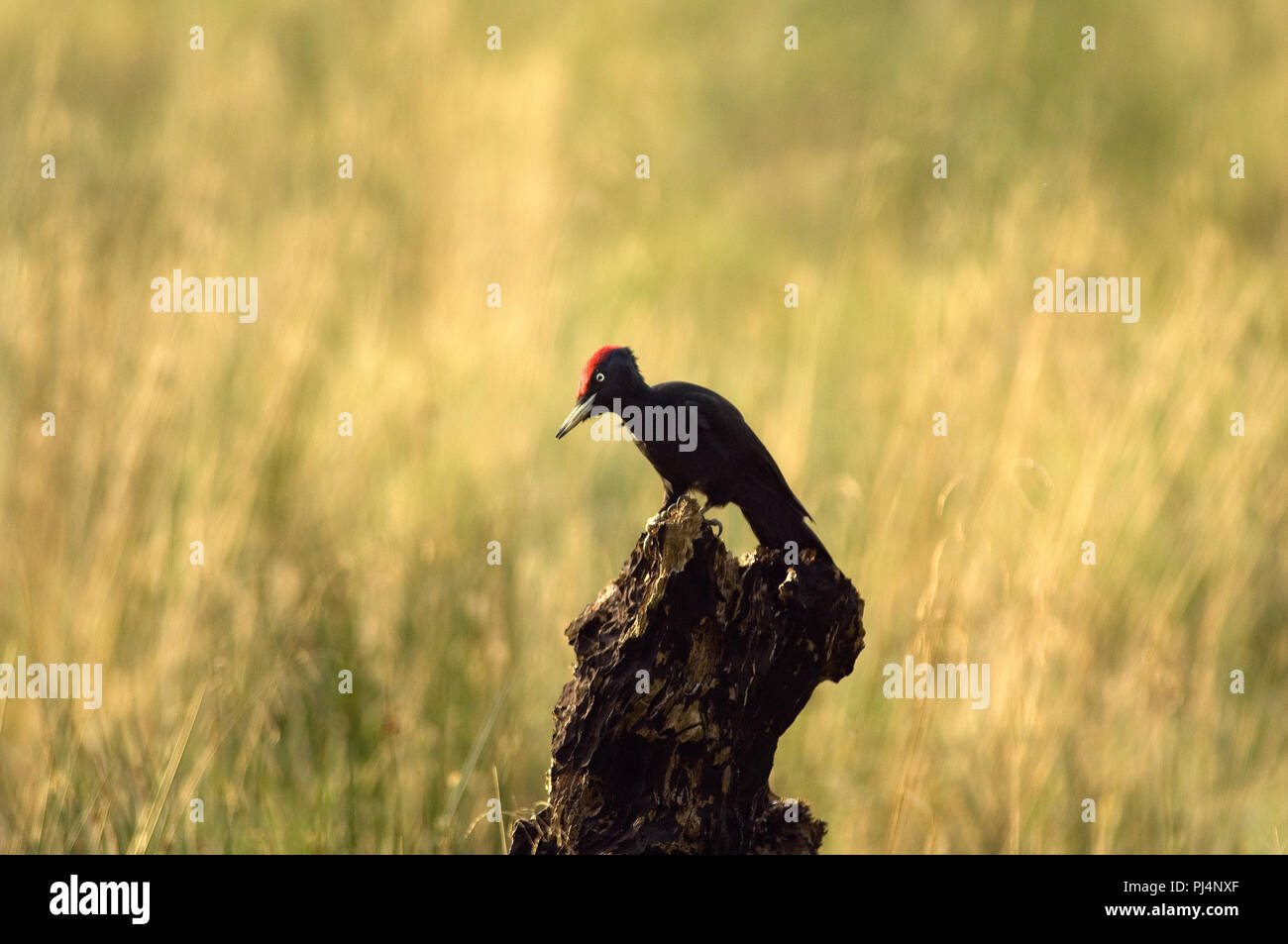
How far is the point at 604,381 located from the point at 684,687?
2.55 feet

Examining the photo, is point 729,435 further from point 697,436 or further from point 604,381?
point 604,381

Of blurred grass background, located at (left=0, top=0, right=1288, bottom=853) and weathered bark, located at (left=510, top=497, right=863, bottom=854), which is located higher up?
blurred grass background, located at (left=0, top=0, right=1288, bottom=853)

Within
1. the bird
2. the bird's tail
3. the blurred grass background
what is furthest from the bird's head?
the blurred grass background

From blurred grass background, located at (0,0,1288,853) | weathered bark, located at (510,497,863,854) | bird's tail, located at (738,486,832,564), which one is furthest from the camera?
blurred grass background, located at (0,0,1288,853)

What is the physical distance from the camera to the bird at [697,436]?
9.04 feet

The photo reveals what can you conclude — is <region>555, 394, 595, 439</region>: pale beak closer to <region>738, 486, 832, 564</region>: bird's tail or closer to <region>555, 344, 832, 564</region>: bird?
<region>555, 344, 832, 564</region>: bird

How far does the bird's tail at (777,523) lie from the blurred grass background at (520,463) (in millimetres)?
694

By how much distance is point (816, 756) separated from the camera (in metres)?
4.59

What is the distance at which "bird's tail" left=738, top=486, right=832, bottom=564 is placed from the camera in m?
2.67

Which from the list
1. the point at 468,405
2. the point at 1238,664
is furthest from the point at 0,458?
the point at 1238,664

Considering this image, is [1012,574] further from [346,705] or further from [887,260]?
[887,260]

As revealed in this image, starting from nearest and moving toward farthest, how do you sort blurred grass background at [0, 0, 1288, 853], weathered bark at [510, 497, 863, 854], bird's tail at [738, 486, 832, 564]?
weathered bark at [510, 497, 863, 854] < bird's tail at [738, 486, 832, 564] < blurred grass background at [0, 0, 1288, 853]

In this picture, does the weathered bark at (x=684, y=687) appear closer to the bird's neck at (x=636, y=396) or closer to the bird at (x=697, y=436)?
the bird at (x=697, y=436)
